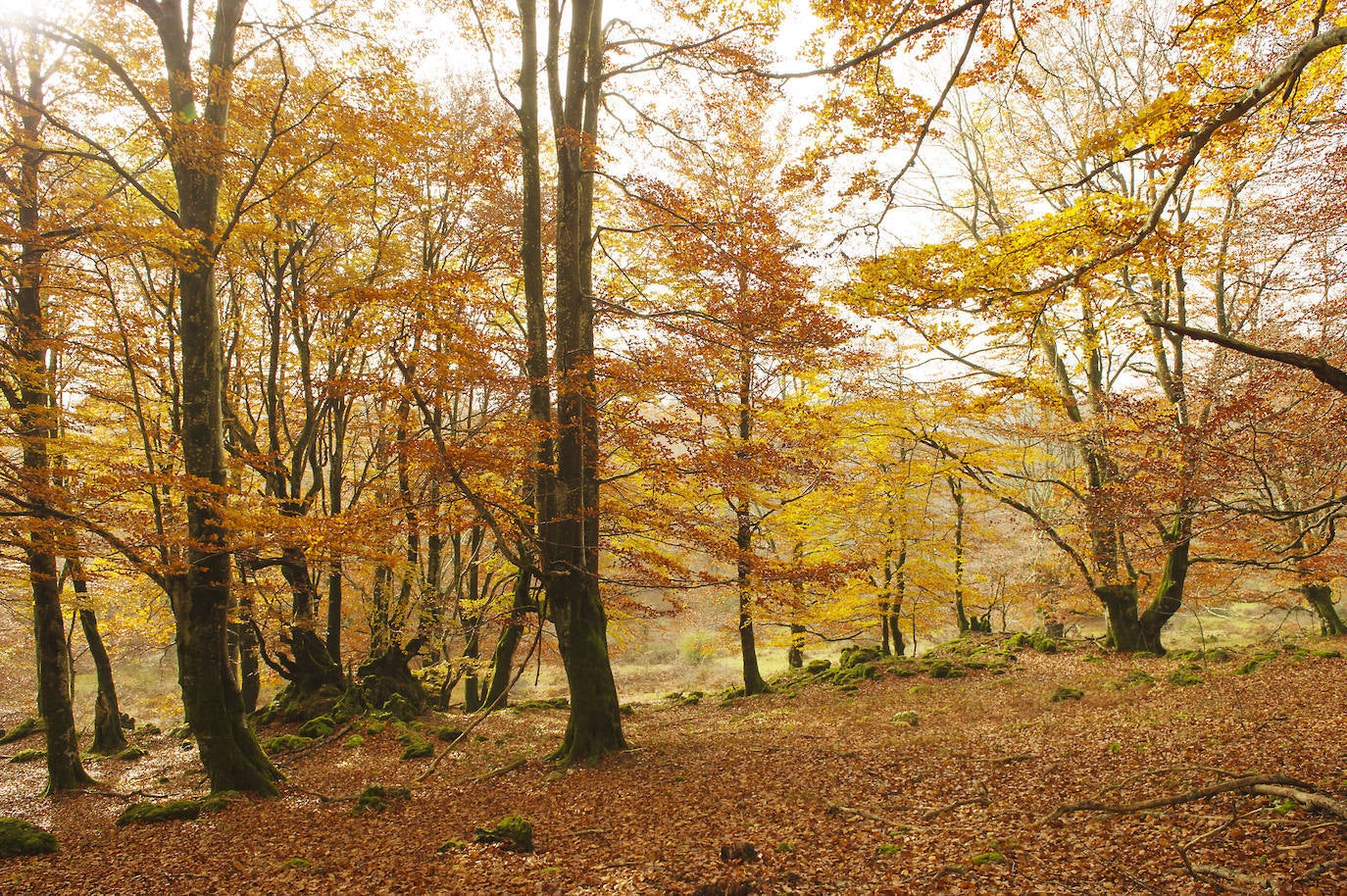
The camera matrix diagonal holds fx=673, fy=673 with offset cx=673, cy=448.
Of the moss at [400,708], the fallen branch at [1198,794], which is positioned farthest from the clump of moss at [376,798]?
the fallen branch at [1198,794]

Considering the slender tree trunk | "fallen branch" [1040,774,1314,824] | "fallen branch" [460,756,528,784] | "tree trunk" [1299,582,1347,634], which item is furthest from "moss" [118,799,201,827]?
"tree trunk" [1299,582,1347,634]

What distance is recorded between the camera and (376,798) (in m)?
7.73

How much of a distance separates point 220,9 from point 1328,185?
1403cm

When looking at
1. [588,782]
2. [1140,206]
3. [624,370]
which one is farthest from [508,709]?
[1140,206]

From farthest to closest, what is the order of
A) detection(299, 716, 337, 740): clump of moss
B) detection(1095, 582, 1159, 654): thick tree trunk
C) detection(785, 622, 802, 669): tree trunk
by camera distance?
detection(785, 622, 802, 669): tree trunk
detection(1095, 582, 1159, 654): thick tree trunk
detection(299, 716, 337, 740): clump of moss

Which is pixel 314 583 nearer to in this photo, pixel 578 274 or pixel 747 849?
pixel 578 274

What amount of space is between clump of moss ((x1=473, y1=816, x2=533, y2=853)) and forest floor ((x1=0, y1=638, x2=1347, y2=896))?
0.43 feet

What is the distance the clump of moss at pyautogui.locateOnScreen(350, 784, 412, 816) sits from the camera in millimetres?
7539

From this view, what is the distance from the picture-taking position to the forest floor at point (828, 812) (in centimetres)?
432

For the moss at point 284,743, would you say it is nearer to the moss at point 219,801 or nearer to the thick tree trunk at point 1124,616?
the moss at point 219,801

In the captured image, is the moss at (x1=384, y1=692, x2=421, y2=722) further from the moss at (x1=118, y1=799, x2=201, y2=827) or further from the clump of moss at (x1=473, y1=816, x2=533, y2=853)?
the clump of moss at (x1=473, y1=816, x2=533, y2=853)

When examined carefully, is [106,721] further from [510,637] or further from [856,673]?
[856,673]

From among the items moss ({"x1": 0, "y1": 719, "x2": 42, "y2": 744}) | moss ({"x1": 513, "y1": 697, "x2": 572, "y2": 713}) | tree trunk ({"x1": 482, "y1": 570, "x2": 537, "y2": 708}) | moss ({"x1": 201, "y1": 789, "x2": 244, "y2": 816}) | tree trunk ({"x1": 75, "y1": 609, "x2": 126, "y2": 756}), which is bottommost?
moss ({"x1": 0, "y1": 719, "x2": 42, "y2": 744})

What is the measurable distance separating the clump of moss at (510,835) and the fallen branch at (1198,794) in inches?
163
